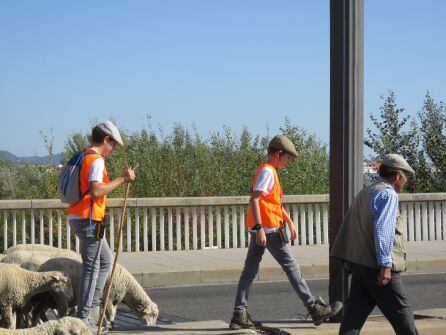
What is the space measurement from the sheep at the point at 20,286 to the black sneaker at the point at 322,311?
7.29 feet

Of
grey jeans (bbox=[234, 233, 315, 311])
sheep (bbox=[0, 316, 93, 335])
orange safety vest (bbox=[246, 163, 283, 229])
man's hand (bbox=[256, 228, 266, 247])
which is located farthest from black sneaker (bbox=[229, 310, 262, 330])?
sheep (bbox=[0, 316, 93, 335])

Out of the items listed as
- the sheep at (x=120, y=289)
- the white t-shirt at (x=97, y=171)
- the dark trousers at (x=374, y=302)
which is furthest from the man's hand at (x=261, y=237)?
the white t-shirt at (x=97, y=171)

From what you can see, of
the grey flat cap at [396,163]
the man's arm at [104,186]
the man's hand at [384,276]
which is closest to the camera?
the man's hand at [384,276]

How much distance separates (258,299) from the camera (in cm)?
1270

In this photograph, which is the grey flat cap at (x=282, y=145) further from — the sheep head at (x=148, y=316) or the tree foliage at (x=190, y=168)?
the tree foliage at (x=190, y=168)

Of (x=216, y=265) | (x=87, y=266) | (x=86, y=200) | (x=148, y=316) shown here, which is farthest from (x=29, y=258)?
(x=216, y=265)

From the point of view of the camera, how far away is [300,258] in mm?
16328

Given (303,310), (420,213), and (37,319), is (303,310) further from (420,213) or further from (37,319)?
(420,213)

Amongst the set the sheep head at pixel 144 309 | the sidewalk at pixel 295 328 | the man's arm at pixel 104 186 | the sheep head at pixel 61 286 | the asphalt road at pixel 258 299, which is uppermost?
the man's arm at pixel 104 186

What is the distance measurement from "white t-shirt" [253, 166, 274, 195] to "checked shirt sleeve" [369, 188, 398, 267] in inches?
69.8

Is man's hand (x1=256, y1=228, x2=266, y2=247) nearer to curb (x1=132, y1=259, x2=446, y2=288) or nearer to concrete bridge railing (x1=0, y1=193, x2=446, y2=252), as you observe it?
curb (x1=132, y1=259, x2=446, y2=288)

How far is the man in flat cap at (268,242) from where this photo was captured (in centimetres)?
856

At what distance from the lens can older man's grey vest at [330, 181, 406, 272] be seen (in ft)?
23.1

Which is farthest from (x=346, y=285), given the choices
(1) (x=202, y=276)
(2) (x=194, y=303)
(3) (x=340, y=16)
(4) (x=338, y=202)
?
(1) (x=202, y=276)
